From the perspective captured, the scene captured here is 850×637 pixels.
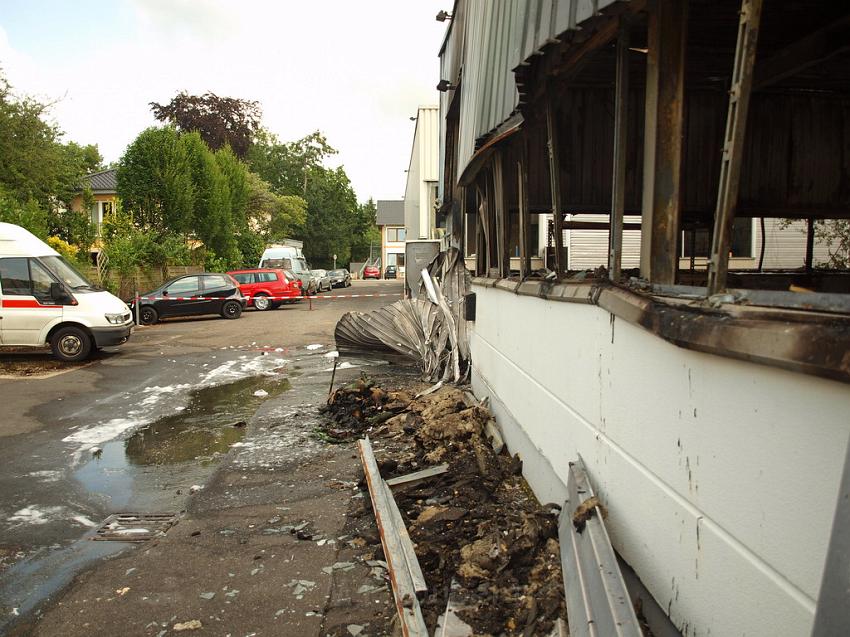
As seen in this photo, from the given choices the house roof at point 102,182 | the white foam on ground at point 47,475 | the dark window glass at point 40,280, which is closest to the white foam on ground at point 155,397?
the white foam on ground at point 47,475

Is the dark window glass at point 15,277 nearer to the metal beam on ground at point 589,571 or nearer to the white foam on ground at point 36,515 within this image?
the white foam on ground at point 36,515

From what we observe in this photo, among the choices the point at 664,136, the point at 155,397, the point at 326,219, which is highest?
the point at 326,219

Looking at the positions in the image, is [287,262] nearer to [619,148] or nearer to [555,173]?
[555,173]

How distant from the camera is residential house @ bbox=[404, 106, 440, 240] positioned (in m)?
23.1

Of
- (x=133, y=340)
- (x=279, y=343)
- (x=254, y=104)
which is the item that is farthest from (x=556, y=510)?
(x=254, y=104)

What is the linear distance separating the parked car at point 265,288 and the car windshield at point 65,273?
1209cm

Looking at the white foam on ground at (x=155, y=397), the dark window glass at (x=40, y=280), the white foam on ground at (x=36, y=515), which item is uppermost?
the dark window glass at (x=40, y=280)

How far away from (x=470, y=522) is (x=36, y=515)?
3383 millimetres

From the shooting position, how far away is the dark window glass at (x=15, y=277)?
12.3m

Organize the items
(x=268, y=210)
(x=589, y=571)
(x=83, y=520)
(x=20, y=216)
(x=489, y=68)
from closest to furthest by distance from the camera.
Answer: (x=589, y=571) < (x=83, y=520) < (x=489, y=68) < (x=20, y=216) < (x=268, y=210)

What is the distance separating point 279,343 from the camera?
15.6 meters

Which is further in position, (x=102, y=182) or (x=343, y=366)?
(x=102, y=182)

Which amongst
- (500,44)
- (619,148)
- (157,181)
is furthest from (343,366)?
(157,181)

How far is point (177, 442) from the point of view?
710 centimetres
